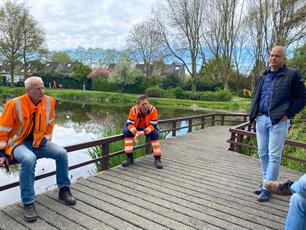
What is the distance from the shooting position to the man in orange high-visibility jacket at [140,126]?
4758 mm

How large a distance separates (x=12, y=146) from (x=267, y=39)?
24419mm

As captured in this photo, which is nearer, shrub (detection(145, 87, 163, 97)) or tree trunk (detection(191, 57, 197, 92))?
tree trunk (detection(191, 57, 197, 92))

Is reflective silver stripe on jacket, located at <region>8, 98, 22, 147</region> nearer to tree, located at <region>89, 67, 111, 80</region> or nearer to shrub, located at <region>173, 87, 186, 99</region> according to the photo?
shrub, located at <region>173, 87, 186, 99</region>

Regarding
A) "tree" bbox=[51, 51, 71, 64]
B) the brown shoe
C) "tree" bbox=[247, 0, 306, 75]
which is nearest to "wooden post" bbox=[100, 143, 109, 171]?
the brown shoe

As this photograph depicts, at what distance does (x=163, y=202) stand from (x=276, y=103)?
5.99ft

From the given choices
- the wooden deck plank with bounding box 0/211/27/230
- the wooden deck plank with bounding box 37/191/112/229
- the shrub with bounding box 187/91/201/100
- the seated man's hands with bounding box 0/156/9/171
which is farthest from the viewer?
the shrub with bounding box 187/91/201/100

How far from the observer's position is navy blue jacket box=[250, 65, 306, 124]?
10.8 feet

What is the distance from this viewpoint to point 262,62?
86.2ft

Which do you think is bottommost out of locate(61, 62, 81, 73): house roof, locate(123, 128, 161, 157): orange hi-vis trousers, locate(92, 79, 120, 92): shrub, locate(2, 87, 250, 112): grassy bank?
locate(2, 87, 250, 112): grassy bank

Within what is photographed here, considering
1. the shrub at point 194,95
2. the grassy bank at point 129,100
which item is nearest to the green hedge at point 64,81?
the grassy bank at point 129,100

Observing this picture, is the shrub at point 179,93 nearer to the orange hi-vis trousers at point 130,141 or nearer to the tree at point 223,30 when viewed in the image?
the tree at point 223,30

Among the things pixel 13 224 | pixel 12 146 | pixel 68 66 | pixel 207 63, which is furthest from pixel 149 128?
pixel 68 66

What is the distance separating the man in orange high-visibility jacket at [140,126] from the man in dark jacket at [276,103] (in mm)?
1841

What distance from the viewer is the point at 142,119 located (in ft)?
16.1
